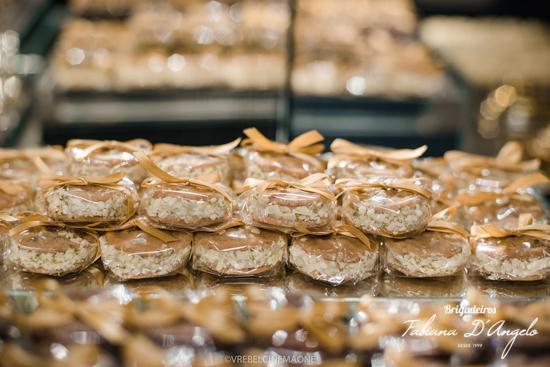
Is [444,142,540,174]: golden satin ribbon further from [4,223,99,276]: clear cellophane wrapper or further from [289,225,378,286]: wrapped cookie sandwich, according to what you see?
[4,223,99,276]: clear cellophane wrapper

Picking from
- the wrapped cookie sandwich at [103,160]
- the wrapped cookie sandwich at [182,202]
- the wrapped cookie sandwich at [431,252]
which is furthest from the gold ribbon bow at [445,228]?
the wrapped cookie sandwich at [103,160]

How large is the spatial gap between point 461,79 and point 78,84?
81.7 inches

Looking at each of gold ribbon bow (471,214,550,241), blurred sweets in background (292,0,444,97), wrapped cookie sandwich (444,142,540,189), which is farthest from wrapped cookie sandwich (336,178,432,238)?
blurred sweets in background (292,0,444,97)

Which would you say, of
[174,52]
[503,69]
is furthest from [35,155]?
[503,69]

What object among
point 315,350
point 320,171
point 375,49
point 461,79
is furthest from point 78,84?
point 315,350

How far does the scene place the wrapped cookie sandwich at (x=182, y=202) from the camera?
1362 mm

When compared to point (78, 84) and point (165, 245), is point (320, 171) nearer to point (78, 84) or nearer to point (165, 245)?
point (165, 245)

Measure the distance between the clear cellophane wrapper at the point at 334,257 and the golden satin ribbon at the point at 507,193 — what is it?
1.13 ft

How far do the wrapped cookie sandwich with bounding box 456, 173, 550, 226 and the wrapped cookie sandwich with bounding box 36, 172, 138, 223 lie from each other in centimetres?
80

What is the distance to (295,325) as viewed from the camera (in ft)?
4.43

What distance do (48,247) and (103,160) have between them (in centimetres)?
27

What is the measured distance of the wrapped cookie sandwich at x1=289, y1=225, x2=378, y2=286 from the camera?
4.49 ft

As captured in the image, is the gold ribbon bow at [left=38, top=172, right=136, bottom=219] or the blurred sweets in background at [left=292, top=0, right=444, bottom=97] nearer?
the gold ribbon bow at [left=38, top=172, right=136, bottom=219]

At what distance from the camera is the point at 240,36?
389cm
